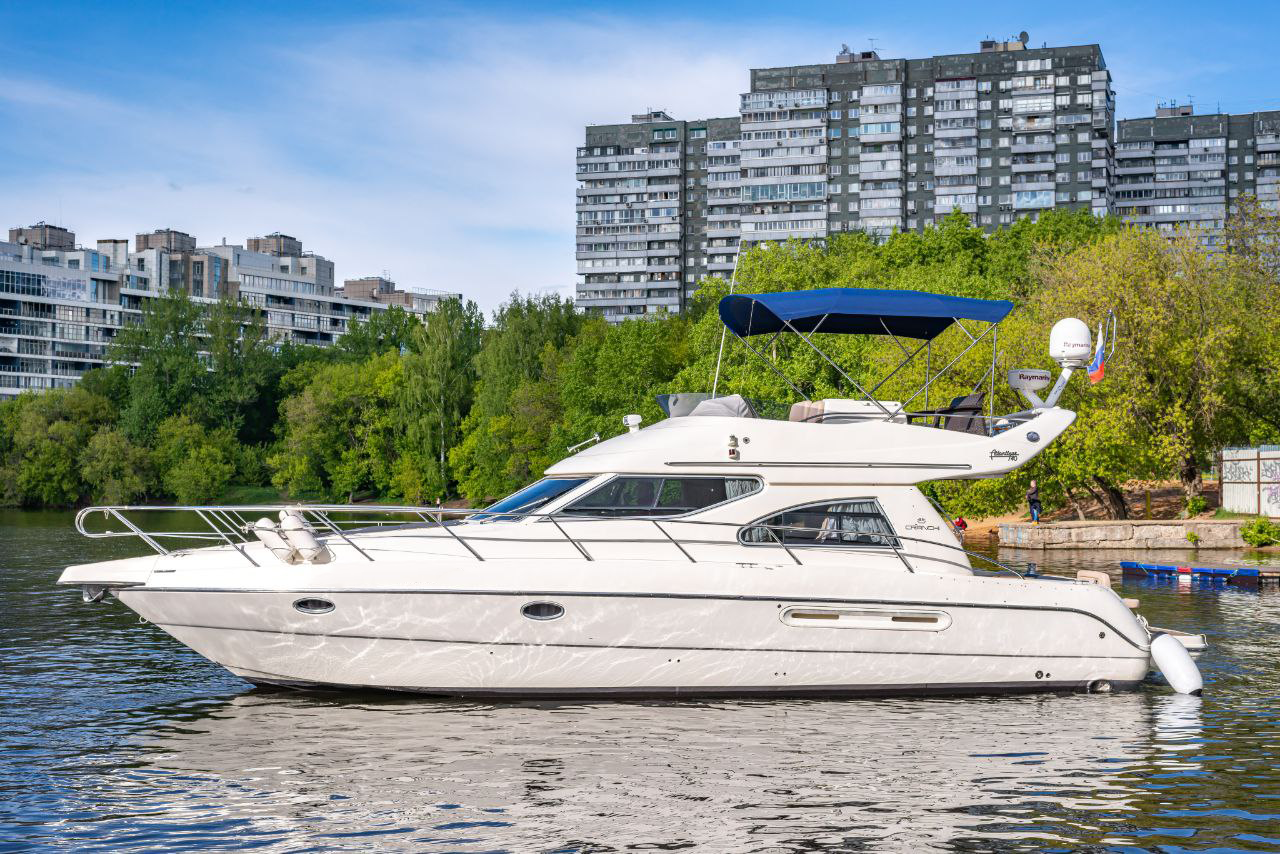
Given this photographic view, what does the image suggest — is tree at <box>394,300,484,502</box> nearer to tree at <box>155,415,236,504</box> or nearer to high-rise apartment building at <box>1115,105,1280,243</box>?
tree at <box>155,415,236,504</box>

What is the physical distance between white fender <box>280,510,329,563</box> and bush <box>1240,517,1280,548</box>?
2714 centimetres

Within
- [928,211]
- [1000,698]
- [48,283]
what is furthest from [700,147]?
[1000,698]

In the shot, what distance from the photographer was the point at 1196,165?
5148 inches

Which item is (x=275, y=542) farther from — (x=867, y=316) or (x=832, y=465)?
(x=867, y=316)

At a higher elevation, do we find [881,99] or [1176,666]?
[881,99]

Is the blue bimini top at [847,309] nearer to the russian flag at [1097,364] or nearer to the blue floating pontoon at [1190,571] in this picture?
the russian flag at [1097,364]

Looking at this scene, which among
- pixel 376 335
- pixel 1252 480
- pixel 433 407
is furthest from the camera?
pixel 376 335

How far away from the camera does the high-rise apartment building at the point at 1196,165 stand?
129 m

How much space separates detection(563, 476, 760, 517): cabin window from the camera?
12.5 meters

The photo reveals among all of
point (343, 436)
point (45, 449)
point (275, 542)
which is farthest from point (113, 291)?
point (275, 542)

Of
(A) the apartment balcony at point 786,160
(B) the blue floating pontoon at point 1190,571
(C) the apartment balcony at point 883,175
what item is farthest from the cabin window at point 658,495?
(A) the apartment balcony at point 786,160

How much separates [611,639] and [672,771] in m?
2.14

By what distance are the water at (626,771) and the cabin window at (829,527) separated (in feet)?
5.40

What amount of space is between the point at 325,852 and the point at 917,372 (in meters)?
32.6
